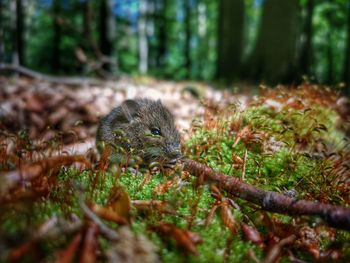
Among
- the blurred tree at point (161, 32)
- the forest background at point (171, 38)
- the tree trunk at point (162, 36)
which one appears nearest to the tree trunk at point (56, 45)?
the forest background at point (171, 38)

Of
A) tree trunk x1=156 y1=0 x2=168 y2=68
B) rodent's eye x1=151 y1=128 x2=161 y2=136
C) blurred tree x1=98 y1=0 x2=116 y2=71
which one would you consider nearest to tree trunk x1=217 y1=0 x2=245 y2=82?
blurred tree x1=98 y1=0 x2=116 y2=71

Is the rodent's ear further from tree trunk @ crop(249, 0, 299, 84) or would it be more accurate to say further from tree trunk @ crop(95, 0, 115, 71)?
tree trunk @ crop(95, 0, 115, 71)

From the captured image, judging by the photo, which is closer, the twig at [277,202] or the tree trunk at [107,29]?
the twig at [277,202]

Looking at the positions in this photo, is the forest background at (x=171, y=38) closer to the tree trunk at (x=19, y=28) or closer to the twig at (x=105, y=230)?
the tree trunk at (x=19, y=28)

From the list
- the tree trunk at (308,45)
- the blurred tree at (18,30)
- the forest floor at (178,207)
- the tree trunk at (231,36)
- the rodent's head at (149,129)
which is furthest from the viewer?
the tree trunk at (231,36)

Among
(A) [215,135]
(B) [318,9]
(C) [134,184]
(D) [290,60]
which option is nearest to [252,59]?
(D) [290,60]

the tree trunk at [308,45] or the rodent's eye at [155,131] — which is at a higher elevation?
the tree trunk at [308,45]
